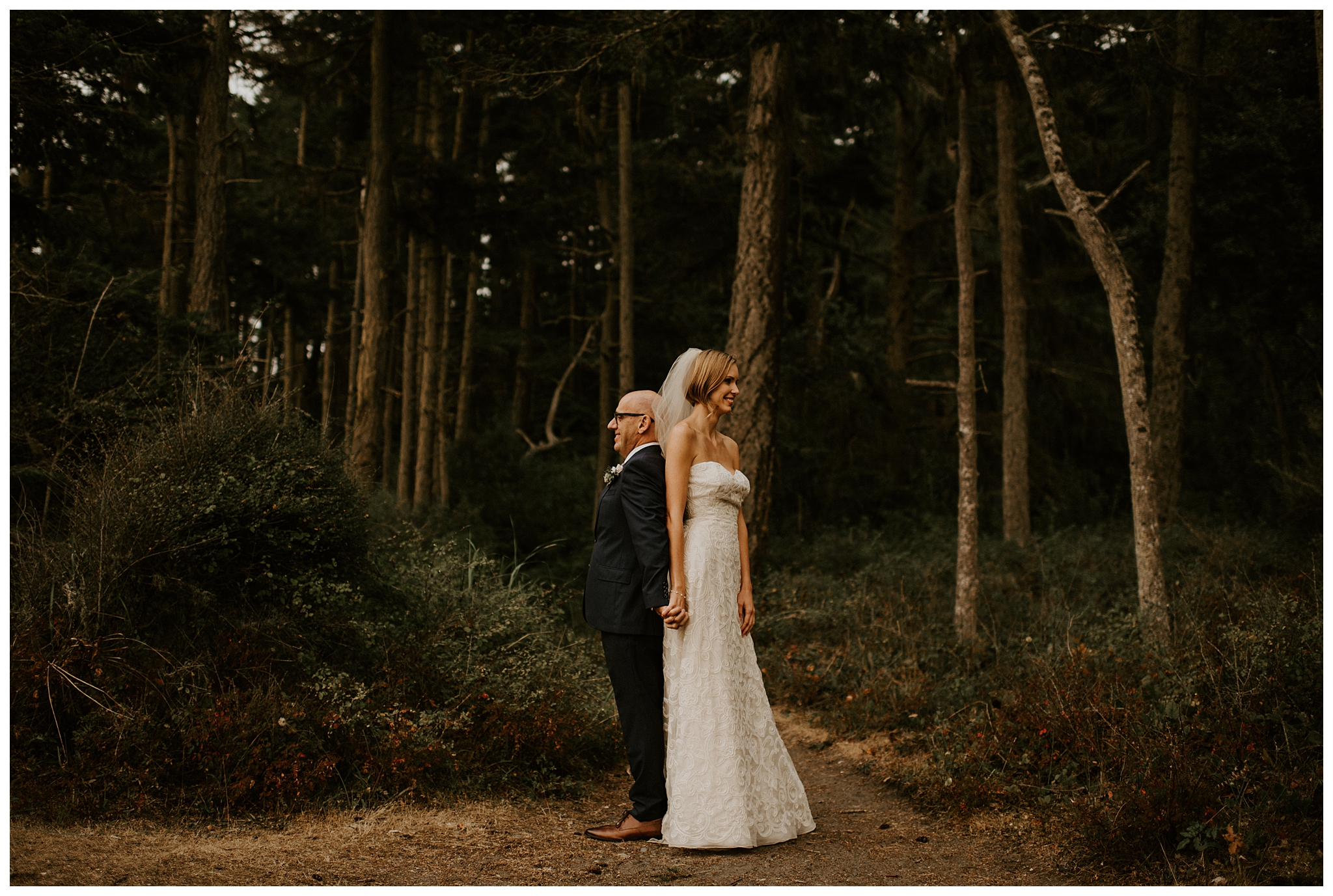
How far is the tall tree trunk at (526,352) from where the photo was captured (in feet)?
74.4

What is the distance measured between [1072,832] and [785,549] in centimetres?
980

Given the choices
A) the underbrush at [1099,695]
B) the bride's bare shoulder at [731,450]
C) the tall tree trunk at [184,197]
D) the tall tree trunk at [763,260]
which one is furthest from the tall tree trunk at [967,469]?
the tall tree trunk at [184,197]

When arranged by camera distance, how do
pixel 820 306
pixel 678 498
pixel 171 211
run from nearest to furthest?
pixel 678 498
pixel 171 211
pixel 820 306

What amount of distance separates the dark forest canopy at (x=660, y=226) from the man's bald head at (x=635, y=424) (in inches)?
132

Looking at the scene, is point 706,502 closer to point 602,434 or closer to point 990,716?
point 990,716

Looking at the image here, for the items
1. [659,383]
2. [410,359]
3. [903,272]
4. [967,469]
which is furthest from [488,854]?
[659,383]

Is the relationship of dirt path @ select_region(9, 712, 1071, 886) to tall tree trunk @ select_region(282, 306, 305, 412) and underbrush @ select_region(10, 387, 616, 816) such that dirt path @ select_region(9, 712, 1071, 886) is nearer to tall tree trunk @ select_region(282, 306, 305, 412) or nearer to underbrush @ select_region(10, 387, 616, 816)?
underbrush @ select_region(10, 387, 616, 816)

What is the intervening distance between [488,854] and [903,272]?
53.5 ft

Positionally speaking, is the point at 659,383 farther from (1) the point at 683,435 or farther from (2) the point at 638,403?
(1) the point at 683,435

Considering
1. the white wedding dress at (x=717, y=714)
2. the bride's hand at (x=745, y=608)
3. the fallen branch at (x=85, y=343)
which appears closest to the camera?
the white wedding dress at (x=717, y=714)

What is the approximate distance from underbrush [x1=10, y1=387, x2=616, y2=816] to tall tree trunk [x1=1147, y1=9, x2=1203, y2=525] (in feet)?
38.0

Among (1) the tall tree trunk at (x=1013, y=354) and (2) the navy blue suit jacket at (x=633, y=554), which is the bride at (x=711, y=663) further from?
(1) the tall tree trunk at (x=1013, y=354)

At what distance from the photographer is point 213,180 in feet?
40.3

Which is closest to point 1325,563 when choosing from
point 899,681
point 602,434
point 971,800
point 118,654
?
point 971,800
